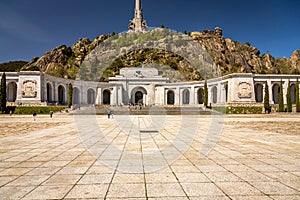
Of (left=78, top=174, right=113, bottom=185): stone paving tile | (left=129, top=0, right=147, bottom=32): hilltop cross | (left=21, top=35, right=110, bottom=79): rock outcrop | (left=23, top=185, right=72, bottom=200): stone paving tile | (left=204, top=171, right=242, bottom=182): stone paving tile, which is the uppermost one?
(left=129, top=0, right=147, bottom=32): hilltop cross

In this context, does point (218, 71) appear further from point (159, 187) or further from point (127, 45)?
point (159, 187)

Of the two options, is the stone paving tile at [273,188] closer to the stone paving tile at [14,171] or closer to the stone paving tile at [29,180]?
the stone paving tile at [29,180]

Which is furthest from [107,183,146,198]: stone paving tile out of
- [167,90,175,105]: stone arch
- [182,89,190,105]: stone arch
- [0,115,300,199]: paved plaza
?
[167,90,175,105]: stone arch

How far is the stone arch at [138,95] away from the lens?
174 ft

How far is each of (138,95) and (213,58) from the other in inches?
1486

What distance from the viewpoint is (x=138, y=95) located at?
56.4 metres

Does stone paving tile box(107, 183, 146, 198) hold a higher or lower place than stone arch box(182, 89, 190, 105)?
lower

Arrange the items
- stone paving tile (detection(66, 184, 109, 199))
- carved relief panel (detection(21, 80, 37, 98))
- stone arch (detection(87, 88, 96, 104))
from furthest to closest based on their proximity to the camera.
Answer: stone arch (detection(87, 88, 96, 104)) → carved relief panel (detection(21, 80, 37, 98)) → stone paving tile (detection(66, 184, 109, 199))

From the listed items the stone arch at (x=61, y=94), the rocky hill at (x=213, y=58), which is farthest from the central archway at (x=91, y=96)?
the rocky hill at (x=213, y=58)

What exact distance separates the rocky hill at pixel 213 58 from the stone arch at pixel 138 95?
16987 millimetres

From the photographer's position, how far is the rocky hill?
7556 cm

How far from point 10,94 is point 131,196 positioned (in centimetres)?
4822

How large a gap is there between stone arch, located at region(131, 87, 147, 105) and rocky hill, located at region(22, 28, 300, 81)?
17.0 m

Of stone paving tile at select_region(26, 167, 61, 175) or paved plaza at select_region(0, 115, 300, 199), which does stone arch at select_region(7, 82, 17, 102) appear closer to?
paved plaza at select_region(0, 115, 300, 199)
